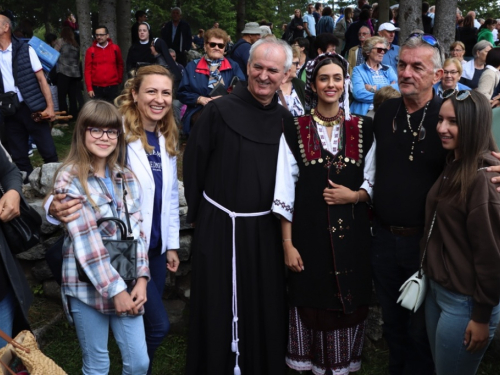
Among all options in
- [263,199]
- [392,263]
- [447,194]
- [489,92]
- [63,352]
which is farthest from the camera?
[489,92]

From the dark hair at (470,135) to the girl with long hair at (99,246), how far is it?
165 centimetres

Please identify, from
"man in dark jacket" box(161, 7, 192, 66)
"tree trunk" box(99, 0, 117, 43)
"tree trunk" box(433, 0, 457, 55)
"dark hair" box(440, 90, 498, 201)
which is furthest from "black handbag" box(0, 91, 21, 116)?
"man in dark jacket" box(161, 7, 192, 66)

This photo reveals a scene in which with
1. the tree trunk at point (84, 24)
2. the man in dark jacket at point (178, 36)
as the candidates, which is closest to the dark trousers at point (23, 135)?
the tree trunk at point (84, 24)

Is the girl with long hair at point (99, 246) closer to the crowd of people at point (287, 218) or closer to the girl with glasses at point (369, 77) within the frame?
the crowd of people at point (287, 218)

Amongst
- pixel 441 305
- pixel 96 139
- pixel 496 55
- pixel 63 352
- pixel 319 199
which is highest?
pixel 496 55

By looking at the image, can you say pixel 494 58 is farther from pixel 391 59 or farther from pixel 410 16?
pixel 410 16

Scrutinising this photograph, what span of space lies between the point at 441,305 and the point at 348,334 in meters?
0.81

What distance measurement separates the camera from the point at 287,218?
316 cm

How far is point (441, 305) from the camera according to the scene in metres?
2.65

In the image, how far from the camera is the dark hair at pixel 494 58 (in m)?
7.04

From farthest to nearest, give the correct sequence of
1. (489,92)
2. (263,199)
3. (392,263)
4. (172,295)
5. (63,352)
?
1. (489,92)
2. (172,295)
3. (63,352)
4. (263,199)
5. (392,263)

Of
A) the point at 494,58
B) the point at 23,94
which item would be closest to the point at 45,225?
the point at 23,94

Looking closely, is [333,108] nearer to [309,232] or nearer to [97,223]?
[309,232]

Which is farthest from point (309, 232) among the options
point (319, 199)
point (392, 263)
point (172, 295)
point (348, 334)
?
point (172, 295)
